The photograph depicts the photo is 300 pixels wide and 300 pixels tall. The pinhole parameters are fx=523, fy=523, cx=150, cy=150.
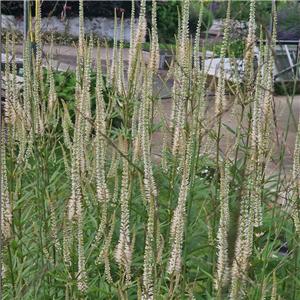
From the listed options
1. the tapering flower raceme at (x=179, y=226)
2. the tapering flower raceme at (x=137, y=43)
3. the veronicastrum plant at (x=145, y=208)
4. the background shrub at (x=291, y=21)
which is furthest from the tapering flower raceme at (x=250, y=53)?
the tapering flower raceme at (x=179, y=226)

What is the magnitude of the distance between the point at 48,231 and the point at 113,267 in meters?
0.41

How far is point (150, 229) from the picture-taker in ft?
4.95

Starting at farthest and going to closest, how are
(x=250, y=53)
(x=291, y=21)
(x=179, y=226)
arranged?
(x=250, y=53)
(x=291, y=21)
(x=179, y=226)

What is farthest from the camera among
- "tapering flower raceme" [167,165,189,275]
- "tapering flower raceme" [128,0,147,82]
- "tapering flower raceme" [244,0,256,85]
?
"tapering flower raceme" [128,0,147,82]

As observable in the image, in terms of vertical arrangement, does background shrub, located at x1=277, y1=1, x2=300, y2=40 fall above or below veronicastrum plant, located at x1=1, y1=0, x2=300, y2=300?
above

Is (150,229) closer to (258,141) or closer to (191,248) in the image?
(258,141)

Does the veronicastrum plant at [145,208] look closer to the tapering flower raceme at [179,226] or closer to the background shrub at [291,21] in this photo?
the tapering flower raceme at [179,226]

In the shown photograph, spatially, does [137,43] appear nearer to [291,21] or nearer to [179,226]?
[291,21]

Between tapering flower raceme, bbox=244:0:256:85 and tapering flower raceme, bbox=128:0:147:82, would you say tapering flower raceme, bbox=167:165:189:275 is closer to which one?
tapering flower raceme, bbox=244:0:256:85

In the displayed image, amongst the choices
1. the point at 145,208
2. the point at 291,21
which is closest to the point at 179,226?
the point at 145,208

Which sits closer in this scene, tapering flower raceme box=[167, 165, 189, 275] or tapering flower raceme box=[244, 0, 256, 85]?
tapering flower raceme box=[167, 165, 189, 275]

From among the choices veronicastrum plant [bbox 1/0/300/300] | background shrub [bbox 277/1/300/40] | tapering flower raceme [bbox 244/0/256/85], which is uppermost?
background shrub [bbox 277/1/300/40]

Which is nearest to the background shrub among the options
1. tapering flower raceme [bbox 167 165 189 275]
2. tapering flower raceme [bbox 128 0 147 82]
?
tapering flower raceme [bbox 167 165 189 275]

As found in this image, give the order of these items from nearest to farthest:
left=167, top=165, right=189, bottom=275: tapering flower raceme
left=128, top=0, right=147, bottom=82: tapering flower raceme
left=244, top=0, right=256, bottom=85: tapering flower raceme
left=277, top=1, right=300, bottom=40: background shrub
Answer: left=167, top=165, right=189, bottom=275: tapering flower raceme, left=277, top=1, right=300, bottom=40: background shrub, left=244, top=0, right=256, bottom=85: tapering flower raceme, left=128, top=0, right=147, bottom=82: tapering flower raceme
